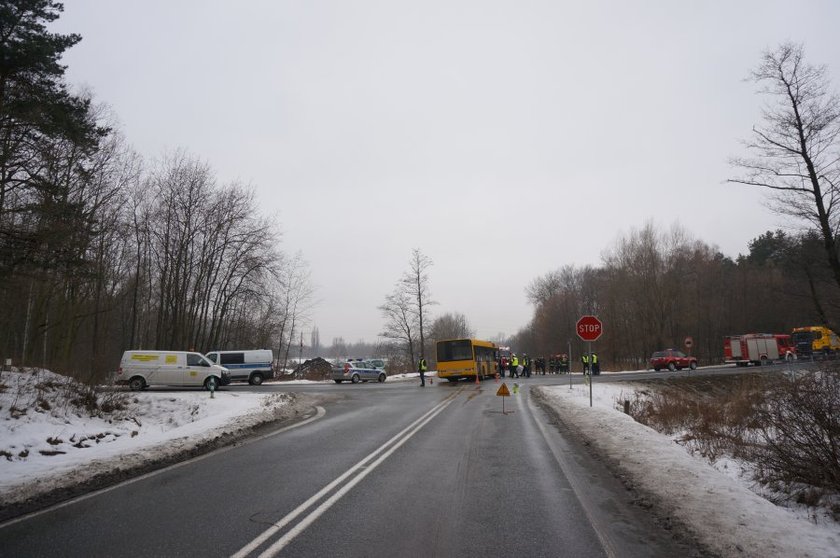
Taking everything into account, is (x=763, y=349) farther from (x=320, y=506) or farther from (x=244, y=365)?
(x=320, y=506)

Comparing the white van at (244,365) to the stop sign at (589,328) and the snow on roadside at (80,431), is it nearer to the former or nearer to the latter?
the snow on roadside at (80,431)

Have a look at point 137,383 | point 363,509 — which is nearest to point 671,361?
point 137,383

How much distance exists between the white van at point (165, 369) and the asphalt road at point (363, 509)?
59.2 feet

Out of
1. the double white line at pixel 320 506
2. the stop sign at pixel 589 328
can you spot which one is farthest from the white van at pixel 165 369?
the double white line at pixel 320 506

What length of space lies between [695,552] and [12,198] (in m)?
21.8

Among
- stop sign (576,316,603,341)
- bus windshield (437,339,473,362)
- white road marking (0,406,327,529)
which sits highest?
stop sign (576,316,603,341)

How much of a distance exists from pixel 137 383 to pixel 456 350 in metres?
20.6

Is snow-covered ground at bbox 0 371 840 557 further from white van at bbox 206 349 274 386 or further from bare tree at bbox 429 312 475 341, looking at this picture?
bare tree at bbox 429 312 475 341

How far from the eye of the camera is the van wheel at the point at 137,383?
25906mm

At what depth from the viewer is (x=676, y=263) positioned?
210ft

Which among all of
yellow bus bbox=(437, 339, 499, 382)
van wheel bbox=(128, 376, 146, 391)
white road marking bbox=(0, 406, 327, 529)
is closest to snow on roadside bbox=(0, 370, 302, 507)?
white road marking bbox=(0, 406, 327, 529)

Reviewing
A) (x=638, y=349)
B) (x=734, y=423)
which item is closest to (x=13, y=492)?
(x=734, y=423)

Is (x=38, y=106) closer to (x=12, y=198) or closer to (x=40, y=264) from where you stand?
(x=40, y=264)

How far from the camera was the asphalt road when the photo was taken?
4973 millimetres
